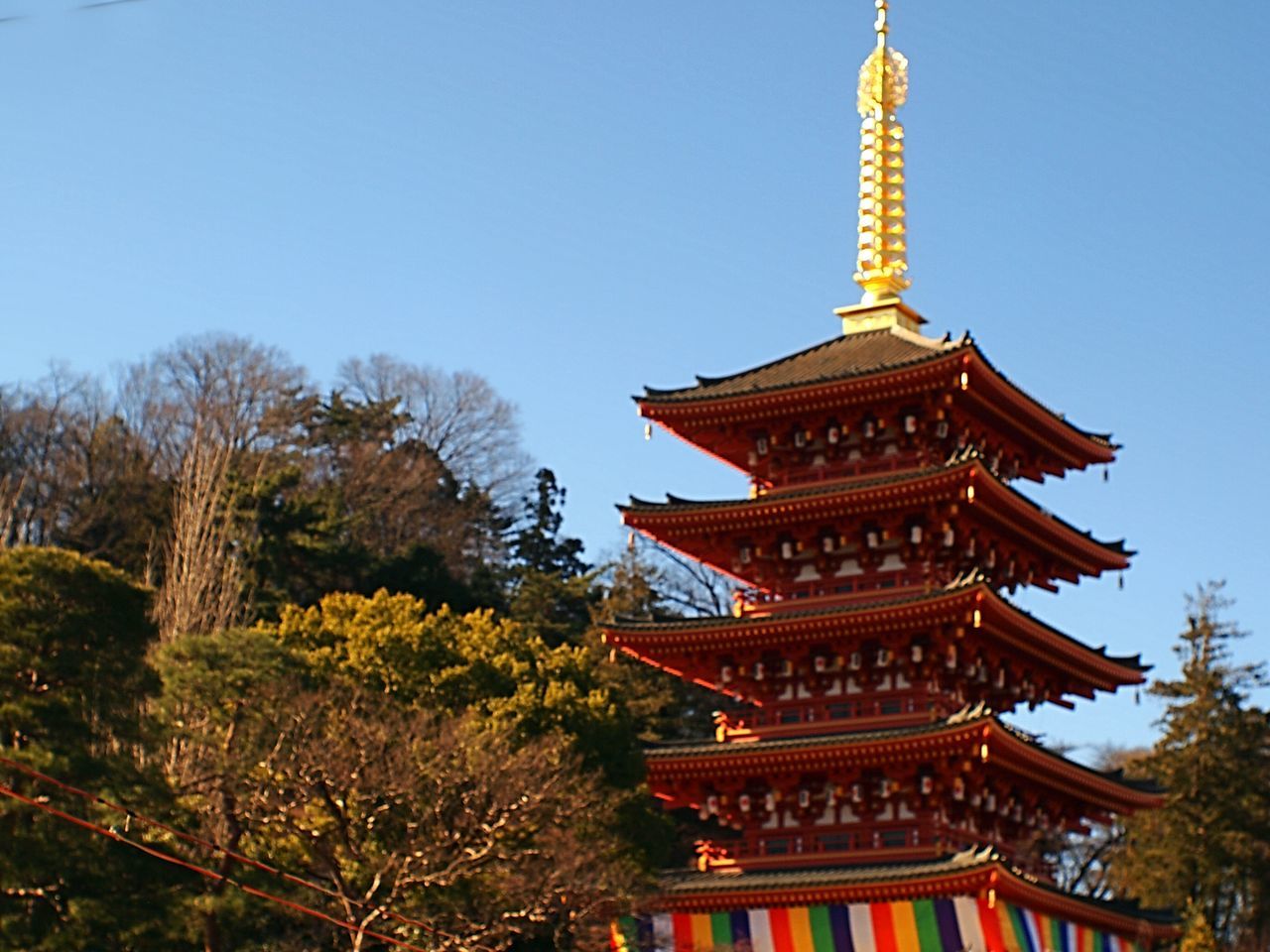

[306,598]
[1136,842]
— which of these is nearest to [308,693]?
[306,598]

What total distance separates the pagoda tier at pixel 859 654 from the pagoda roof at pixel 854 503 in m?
1.78

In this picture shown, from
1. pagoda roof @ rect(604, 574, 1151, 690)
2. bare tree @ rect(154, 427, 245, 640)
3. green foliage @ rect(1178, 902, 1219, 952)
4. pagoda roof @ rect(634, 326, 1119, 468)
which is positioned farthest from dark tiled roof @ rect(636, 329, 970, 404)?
green foliage @ rect(1178, 902, 1219, 952)

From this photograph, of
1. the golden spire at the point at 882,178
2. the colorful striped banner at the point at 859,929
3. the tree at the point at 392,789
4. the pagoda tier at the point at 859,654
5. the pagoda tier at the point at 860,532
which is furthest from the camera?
the golden spire at the point at 882,178

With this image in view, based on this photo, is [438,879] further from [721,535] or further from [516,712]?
[516,712]

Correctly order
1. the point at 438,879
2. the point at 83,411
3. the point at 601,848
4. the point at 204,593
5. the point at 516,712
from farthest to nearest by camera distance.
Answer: the point at 83,411, the point at 204,593, the point at 516,712, the point at 601,848, the point at 438,879

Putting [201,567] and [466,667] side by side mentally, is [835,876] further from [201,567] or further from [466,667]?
[201,567]

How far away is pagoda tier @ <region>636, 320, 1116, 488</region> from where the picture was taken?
36.5 meters

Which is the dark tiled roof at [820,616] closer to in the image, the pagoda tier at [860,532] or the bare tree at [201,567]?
the pagoda tier at [860,532]

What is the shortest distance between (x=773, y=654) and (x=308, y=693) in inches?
407

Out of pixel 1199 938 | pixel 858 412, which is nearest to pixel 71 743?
pixel 858 412

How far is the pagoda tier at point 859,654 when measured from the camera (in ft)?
115

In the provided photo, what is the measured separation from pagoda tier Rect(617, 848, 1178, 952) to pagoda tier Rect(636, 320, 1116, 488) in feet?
25.6

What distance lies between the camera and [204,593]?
181 feet

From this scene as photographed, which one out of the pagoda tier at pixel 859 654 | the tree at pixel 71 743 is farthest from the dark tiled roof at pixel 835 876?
the tree at pixel 71 743
